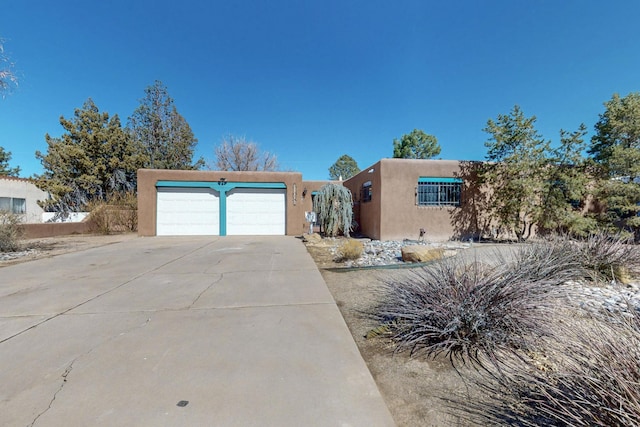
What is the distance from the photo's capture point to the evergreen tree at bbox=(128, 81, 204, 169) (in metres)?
23.1

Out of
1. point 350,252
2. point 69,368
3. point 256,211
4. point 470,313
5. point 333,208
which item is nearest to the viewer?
point 69,368

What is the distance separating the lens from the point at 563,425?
62.7 inches

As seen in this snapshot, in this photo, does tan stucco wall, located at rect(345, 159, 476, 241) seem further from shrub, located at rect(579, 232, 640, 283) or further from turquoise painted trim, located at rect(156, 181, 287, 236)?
shrub, located at rect(579, 232, 640, 283)

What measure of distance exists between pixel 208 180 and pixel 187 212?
1.99 meters

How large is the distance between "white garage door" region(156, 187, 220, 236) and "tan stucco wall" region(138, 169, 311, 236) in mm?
389

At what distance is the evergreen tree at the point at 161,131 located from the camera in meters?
23.1

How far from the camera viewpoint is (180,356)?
2.58m

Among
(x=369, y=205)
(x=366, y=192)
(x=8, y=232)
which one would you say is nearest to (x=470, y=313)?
(x=369, y=205)

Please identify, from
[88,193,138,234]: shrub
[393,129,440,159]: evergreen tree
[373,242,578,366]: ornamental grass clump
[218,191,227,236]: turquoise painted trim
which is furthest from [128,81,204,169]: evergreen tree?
[373,242,578,366]: ornamental grass clump

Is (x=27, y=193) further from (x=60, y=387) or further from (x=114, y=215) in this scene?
(x=60, y=387)

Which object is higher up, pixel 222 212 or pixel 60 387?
pixel 222 212

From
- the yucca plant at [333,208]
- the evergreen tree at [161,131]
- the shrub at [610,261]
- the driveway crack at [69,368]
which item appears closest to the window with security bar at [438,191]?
the yucca plant at [333,208]

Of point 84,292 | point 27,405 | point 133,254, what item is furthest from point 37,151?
point 27,405

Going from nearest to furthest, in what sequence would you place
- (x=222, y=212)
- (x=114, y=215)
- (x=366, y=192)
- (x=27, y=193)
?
(x=366, y=192) → (x=222, y=212) → (x=114, y=215) → (x=27, y=193)
